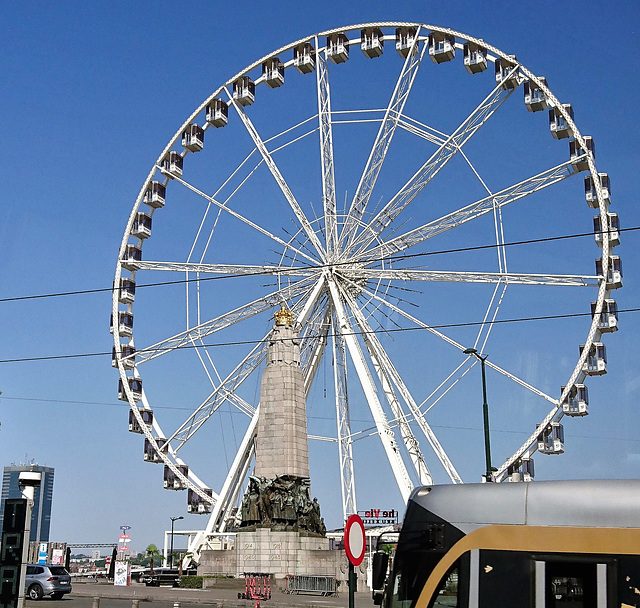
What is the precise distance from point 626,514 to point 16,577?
974 cm

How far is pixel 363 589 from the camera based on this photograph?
36.6 meters

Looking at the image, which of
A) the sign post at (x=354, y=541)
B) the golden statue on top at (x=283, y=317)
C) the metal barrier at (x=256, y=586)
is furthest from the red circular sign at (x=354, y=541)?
the golden statue on top at (x=283, y=317)

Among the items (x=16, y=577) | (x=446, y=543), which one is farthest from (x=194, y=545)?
(x=446, y=543)

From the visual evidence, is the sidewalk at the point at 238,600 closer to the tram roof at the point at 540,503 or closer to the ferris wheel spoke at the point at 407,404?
the ferris wheel spoke at the point at 407,404

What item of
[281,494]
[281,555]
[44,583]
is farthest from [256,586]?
[44,583]

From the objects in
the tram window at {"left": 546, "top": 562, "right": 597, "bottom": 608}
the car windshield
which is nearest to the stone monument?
the car windshield

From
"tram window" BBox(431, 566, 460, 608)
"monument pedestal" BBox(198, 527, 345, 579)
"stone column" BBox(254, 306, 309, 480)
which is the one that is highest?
"stone column" BBox(254, 306, 309, 480)

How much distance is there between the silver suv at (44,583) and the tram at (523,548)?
21.3 metres

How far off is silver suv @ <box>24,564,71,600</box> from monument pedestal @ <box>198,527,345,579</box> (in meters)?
8.28

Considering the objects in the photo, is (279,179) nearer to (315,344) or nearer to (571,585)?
(315,344)

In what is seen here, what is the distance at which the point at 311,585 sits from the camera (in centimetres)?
3350

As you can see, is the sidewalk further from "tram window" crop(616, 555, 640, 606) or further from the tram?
"tram window" crop(616, 555, 640, 606)

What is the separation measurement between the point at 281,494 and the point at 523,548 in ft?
90.2

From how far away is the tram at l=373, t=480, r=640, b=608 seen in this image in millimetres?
8891
